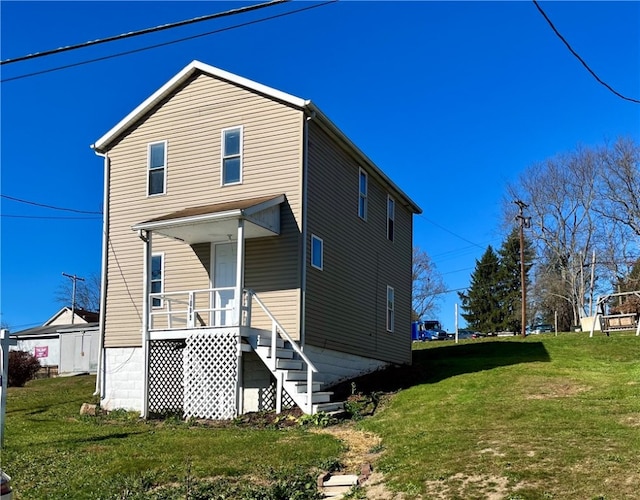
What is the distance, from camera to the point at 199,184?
17.2 meters

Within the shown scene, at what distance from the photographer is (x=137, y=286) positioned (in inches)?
699

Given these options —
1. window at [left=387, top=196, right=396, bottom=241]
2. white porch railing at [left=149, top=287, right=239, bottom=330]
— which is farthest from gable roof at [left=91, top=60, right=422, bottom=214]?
white porch railing at [left=149, top=287, right=239, bottom=330]

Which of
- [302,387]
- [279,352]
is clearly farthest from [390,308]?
[302,387]

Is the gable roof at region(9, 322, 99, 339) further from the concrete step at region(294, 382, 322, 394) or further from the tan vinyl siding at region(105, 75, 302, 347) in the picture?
the concrete step at region(294, 382, 322, 394)

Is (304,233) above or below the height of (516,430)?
above

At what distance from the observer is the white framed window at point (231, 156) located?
16.8m

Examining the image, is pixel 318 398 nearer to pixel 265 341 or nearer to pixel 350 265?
pixel 265 341

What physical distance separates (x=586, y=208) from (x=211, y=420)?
43.4m

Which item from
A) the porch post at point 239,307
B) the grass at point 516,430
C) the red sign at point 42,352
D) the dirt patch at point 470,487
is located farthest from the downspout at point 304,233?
the red sign at point 42,352

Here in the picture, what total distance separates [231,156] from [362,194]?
4.27 meters

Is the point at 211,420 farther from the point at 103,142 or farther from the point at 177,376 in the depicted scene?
the point at 103,142

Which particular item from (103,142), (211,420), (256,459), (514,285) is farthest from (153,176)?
(514,285)

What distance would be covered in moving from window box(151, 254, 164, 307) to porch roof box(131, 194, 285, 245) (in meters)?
1.26

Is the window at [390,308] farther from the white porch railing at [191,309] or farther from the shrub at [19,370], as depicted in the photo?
the shrub at [19,370]
